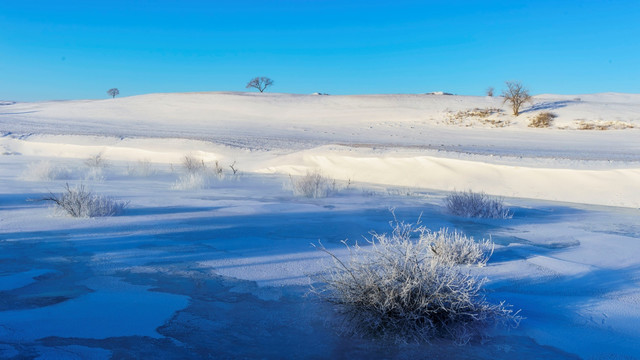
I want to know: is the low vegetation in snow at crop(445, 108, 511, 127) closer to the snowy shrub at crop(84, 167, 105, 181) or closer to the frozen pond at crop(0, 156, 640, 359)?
the snowy shrub at crop(84, 167, 105, 181)

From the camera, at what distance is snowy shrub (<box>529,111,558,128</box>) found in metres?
29.7

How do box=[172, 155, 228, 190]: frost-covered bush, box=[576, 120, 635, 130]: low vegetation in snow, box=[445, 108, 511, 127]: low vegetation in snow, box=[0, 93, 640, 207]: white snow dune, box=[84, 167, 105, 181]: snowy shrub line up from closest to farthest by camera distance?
box=[172, 155, 228, 190]: frost-covered bush, box=[84, 167, 105, 181]: snowy shrub, box=[0, 93, 640, 207]: white snow dune, box=[576, 120, 635, 130]: low vegetation in snow, box=[445, 108, 511, 127]: low vegetation in snow

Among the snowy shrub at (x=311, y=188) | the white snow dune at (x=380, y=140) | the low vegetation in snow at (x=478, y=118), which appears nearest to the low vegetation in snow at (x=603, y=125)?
the white snow dune at (x=380, y=140)

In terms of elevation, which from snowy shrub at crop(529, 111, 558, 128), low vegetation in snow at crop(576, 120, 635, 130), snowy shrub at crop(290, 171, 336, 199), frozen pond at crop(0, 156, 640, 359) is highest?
snowy shrub at crop(529, 111, 558, 128)

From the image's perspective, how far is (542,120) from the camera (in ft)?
99.6

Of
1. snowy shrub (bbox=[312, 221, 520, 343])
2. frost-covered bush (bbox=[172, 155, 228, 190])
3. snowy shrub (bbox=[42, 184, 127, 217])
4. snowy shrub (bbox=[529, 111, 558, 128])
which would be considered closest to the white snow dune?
snowy shrub (bbox=[529, 111, 558, 128])

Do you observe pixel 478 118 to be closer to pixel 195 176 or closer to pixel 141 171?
pixel 141 171

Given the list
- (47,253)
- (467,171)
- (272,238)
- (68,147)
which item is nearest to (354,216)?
(272,238)

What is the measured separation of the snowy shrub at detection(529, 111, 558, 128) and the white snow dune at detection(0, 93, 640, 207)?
41 cm

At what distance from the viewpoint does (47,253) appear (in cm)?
458

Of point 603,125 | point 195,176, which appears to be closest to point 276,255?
point 195,176

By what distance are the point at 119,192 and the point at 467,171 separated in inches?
267

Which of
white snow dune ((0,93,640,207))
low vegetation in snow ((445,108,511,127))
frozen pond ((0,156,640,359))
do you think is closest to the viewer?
frozen pond ((0,156,640,359))

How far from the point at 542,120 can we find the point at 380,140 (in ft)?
42.1
